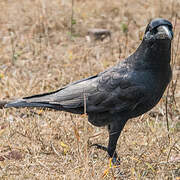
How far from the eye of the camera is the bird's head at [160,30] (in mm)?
3387

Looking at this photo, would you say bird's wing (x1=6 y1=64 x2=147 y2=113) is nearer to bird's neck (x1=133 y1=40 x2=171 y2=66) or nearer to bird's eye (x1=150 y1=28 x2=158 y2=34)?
bird's neck (x1=133 y1=40 x2=171 y2=66)

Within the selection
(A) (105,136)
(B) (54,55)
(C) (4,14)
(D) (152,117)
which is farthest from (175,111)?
(C) (4,14)

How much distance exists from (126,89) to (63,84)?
1983 millimetres

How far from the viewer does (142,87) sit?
3.57m

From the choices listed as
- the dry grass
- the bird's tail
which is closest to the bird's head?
the dry grass

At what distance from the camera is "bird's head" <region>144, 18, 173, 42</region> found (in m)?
3.39

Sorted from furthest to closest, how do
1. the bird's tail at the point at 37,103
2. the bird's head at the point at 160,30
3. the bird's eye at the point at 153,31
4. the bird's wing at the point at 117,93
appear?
the bird's tail at the point at 37,103 < the bird's wing at the point at 117,93 < the bird's eye at the point at 153,31 < the bird's head at the point at 160,30

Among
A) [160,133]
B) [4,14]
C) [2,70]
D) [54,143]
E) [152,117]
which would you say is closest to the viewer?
[54,143]

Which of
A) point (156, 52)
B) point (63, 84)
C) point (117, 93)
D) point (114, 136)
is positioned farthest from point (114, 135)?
point (63, 84)

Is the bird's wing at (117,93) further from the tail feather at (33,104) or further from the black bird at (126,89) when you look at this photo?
the tail feather at (33,104)

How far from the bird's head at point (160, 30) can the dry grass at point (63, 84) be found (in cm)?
92

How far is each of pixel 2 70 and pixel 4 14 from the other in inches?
67.9

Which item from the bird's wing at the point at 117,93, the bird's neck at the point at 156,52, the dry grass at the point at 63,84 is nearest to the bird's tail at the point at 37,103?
the dry grass at the point at 63,84

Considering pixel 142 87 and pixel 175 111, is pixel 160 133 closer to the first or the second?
pixel 175 111
